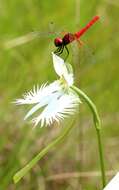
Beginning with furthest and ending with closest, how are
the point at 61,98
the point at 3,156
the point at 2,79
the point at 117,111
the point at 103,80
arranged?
the point at 103,80 → the point at 117,111 → the point at 2,79 → the point at 3,156 → the point at 61,98

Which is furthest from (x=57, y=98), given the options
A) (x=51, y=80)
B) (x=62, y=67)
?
(x=51, y=80)

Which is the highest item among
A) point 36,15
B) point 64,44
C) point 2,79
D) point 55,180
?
point 36,15

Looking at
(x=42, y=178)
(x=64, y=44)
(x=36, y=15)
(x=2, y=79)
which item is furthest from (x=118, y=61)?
(x=64, y=44)

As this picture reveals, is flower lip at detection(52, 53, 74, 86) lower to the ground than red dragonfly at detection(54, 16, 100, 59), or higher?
lower

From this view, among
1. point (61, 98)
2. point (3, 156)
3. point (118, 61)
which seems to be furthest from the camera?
point (118, 61)

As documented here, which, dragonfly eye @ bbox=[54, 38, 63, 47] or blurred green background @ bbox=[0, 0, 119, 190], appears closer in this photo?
dragonfly eye @ bbox=[54, 38, 63, 47]

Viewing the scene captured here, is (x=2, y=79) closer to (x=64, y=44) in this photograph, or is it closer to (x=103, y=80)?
(x=103, y=80)
